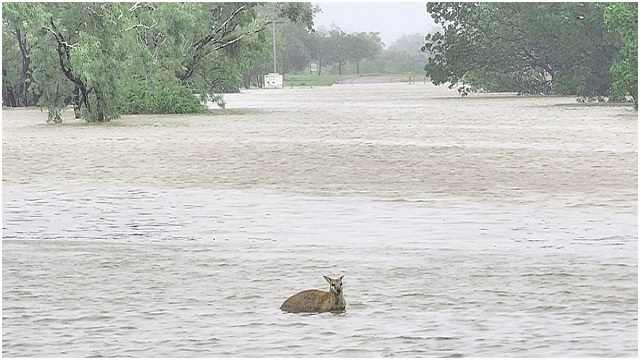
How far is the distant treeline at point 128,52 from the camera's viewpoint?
45.0 meters

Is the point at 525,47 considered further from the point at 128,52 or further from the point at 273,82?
the point at 273,82

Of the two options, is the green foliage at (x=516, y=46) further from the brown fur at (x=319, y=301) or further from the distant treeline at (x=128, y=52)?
the brown fur at (x=319, y=301)

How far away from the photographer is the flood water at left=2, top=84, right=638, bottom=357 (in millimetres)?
9469

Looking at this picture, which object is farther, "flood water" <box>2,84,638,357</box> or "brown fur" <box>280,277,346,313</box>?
"brown fur" <box>280,277,346,313</box>

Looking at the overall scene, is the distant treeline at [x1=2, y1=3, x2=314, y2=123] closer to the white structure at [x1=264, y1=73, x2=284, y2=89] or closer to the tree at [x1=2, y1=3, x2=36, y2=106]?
the tree at [x1=2, y1=3, x2=36, y2=106]

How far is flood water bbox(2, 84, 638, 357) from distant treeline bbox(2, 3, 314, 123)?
12266 millimetres

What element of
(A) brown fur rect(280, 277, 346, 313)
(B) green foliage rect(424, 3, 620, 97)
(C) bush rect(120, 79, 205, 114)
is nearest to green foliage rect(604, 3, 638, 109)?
(C) bush rect(120, 79, 205, 114)

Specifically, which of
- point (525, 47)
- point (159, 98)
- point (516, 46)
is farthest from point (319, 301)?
point (516, 46)

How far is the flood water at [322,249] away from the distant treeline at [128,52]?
40.2 feet

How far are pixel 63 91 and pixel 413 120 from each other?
10680 millimetres

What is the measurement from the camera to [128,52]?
50.0 m

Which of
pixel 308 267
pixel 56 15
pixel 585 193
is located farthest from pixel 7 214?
pixel 56 15

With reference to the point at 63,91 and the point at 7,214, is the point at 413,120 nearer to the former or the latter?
the point at 63,91

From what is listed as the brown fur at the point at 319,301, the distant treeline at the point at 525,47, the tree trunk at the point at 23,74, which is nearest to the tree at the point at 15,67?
→ the tree trunk at the point at 23,74
